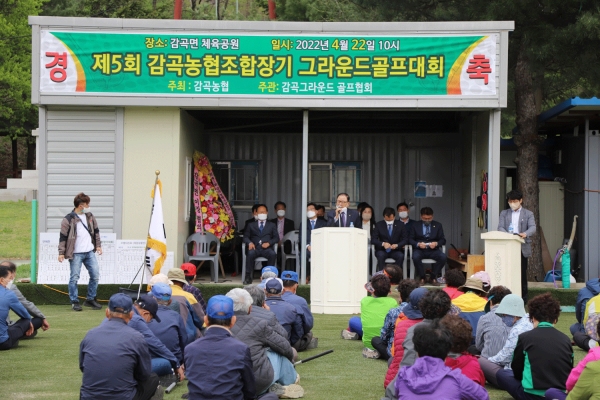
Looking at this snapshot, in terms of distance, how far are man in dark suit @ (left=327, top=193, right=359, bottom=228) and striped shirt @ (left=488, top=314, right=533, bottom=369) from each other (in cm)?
649

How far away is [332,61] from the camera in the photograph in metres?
13.9

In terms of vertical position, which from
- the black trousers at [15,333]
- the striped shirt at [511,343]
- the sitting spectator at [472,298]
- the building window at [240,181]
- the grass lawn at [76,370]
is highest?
the building window at [240,181]

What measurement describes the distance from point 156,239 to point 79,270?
52.4 inches

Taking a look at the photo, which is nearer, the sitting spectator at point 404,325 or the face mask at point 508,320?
the sitting spectator at point 404,325

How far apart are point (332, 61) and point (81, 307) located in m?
5.37

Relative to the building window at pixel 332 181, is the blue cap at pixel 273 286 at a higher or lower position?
lower

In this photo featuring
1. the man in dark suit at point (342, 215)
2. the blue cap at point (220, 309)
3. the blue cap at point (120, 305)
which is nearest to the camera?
the blue cap at point (220, 309)

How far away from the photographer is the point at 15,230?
2544cm

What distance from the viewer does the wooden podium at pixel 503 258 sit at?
12.3 metres

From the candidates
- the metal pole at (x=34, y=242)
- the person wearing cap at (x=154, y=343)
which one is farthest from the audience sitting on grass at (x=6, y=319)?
the metal pole at (x=34, y=242)

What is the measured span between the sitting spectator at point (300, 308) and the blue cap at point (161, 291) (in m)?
1.54

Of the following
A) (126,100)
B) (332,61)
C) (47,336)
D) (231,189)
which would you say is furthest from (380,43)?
(47,336)

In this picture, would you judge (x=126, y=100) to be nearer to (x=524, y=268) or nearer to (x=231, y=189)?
(x=231, y=189)

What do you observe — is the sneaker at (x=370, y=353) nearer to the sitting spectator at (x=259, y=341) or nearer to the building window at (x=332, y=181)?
the sitting spectator at (x=259, y=341)
